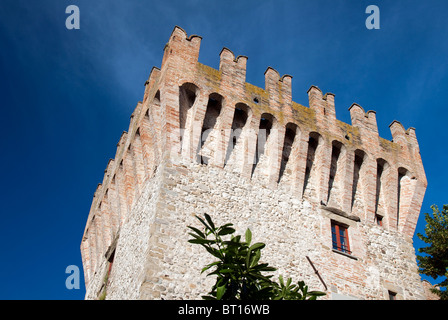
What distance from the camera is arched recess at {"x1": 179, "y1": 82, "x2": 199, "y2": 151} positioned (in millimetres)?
13492

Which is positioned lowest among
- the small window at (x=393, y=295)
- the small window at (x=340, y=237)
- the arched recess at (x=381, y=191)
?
the small window at (x=393, y=295)

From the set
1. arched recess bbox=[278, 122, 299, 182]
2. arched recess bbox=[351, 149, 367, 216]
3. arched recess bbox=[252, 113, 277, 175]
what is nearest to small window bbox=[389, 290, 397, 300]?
arched recess bbox=[351, 149, 367, 216]

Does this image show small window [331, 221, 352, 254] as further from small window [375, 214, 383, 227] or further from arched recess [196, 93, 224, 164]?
arched recess [196, 93, 224, 164]

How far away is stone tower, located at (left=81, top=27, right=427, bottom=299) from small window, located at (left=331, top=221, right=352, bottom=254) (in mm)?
36

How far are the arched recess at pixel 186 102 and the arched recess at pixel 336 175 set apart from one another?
15.4ft

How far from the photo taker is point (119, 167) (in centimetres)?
1638

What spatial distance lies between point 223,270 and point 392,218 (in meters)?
9.72

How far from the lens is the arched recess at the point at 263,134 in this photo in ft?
46.7

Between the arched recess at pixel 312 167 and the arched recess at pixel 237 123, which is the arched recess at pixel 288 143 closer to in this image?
the arched recess at pixel 312 167

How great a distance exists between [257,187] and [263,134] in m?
1.89

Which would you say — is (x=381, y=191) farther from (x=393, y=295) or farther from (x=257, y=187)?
(x=257, y=187)

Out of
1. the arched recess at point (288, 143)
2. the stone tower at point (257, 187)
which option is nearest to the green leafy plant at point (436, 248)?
the stone tower at point (257, 187)
